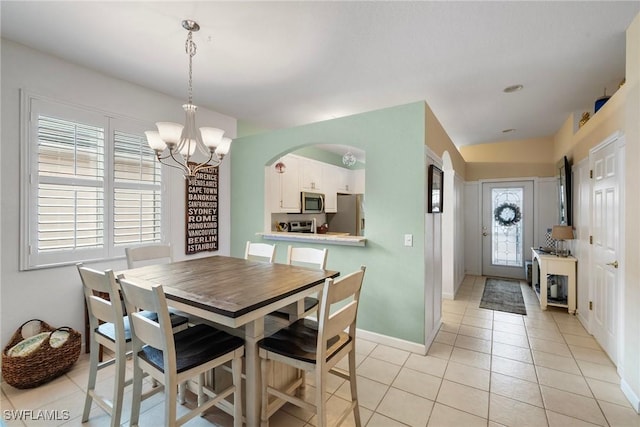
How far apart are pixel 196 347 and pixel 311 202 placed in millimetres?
3598

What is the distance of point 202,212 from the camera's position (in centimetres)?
374

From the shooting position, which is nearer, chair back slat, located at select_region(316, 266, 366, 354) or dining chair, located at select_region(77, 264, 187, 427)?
chair back slat, located at select_region(316, 266, 366, 354)

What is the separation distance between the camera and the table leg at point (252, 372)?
1629mm

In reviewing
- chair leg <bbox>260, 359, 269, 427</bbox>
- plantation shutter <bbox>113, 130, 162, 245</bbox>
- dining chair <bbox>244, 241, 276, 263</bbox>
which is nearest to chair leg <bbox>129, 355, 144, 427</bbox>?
chair leg <bbox>260, 359, 269, 427</bbox>

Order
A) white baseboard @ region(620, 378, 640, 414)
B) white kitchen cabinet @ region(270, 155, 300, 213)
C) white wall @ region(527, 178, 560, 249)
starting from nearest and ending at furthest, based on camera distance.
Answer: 1. white baseboard @ region(620, 378, 640, 414)
2. white kitchen cabinet @ region(270, 155, 300, 213)
3. white wall @ region(527, 178, 560, 249)

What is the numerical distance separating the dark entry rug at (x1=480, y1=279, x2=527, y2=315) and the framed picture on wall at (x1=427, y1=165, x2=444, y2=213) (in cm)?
189

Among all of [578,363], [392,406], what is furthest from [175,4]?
[578,363]

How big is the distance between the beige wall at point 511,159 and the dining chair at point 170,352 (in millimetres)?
5840

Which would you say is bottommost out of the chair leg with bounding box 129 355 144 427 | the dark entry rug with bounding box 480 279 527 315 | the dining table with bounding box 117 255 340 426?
the dark entry rug with bounding box 480 279 527 315

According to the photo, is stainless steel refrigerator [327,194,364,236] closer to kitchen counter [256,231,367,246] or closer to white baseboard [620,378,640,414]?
kitchen counter [256,231,367,246]

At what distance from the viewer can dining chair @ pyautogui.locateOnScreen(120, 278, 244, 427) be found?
1.33 meters

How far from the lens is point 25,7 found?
1.92 m

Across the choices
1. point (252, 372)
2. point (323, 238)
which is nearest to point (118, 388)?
point (252, 372)

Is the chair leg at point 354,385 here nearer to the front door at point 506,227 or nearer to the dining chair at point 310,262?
the dining chair at point 310,262
